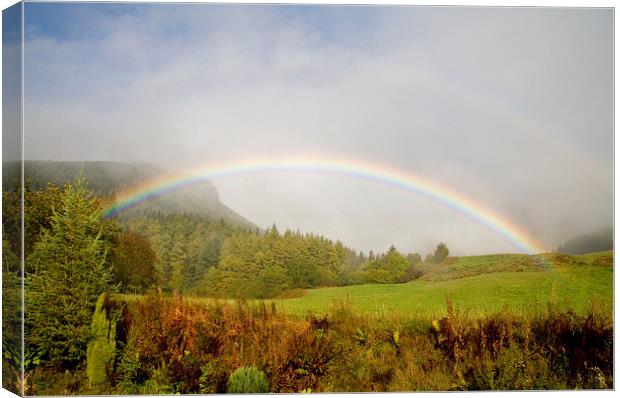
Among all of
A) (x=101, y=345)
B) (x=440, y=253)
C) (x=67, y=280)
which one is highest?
(x=440, y=253)

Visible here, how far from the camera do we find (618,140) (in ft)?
32.9

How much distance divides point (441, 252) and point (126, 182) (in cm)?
398

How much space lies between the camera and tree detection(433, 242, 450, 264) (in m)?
10.1

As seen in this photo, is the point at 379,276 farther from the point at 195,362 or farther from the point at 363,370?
the point at 195,362

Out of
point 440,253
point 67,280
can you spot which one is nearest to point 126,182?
point 67,280

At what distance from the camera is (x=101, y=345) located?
937cm

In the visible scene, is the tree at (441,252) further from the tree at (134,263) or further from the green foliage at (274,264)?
the tree at (134,263)

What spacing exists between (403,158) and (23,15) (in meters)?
4.86

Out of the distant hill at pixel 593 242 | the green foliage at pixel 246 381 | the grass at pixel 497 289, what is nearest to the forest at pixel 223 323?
the green foliage at pixel 246 381

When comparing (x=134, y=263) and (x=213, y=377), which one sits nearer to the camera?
(x=213, y=377)

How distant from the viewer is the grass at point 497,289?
10.0 meters

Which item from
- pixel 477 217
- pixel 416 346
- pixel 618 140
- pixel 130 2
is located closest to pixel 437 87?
pixel 477 217

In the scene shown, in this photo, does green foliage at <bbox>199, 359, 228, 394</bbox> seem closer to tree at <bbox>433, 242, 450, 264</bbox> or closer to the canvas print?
the canvas print

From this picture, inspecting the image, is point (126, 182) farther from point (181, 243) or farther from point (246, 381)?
point (246, 381)
